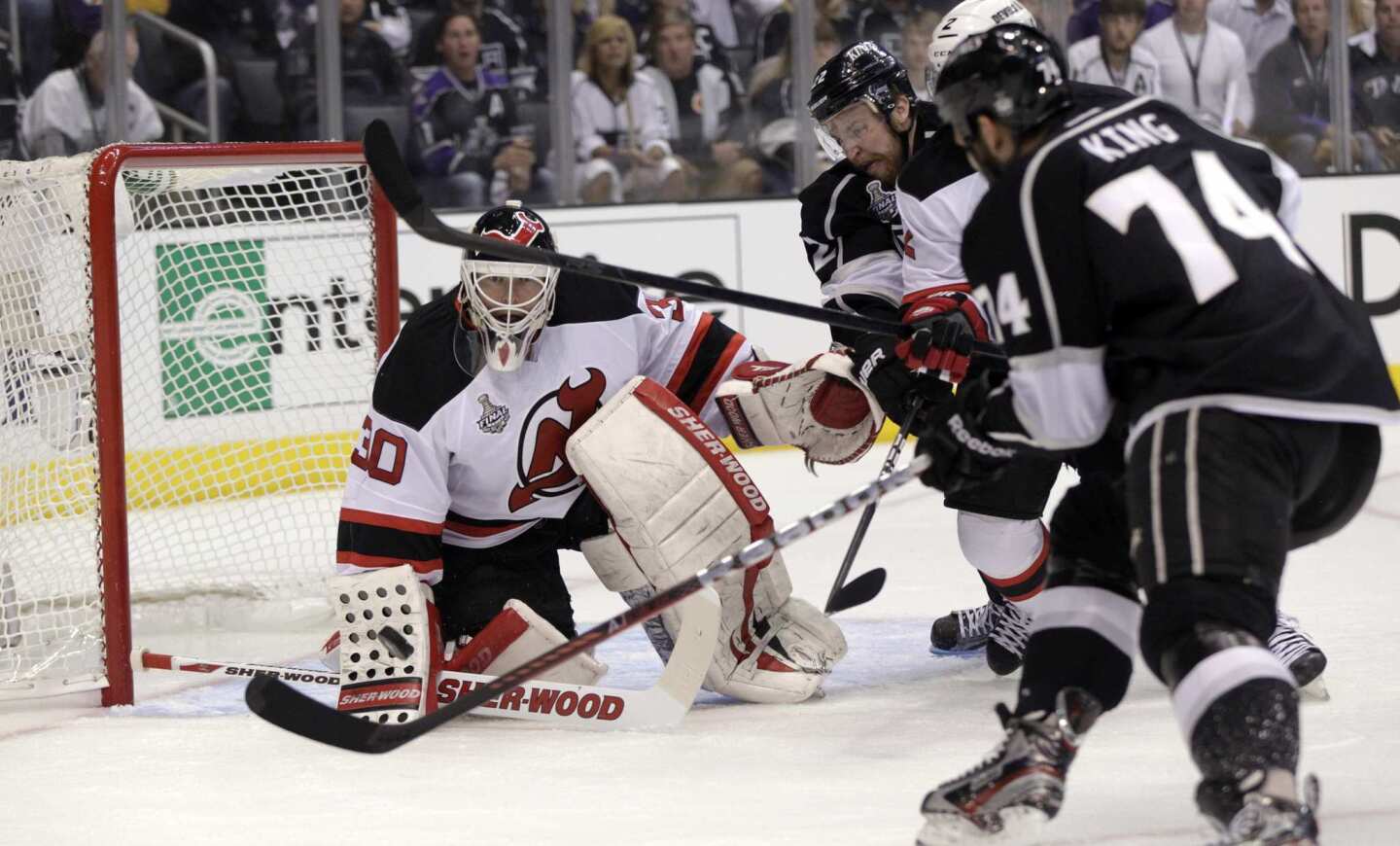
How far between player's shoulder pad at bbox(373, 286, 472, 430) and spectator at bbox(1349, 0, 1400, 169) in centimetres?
482

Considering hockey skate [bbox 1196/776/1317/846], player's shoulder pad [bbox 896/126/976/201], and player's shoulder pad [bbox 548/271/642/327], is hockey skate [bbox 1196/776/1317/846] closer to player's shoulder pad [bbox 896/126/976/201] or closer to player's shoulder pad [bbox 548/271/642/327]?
player's shoulder pad [bbox 896/126/976/201]

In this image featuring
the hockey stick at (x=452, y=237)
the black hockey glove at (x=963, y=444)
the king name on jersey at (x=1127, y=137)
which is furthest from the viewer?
the hockey stick at (x=452, y=237)

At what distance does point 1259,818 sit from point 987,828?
338 millimetres

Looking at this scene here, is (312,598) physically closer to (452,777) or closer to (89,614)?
(89,614)

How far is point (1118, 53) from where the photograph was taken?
6586 mm

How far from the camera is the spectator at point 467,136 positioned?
19.9ft

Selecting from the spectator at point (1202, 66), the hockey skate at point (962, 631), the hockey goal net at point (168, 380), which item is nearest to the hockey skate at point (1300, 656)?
the hockey skate at point (962, 631)

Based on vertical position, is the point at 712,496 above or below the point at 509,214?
below

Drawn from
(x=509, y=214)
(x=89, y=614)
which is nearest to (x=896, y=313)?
(x=509, y=214)

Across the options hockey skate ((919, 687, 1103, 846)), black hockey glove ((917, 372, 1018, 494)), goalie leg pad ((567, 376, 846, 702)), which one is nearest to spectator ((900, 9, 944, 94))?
goalie leg pad ((567, 376, 846, 702))

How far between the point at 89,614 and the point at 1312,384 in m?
2.35

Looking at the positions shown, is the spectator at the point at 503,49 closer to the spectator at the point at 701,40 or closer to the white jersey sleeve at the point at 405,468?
the spectator at the point at 701,40

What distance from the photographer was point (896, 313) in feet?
10.3

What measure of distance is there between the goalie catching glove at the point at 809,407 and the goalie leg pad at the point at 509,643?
49 cm
